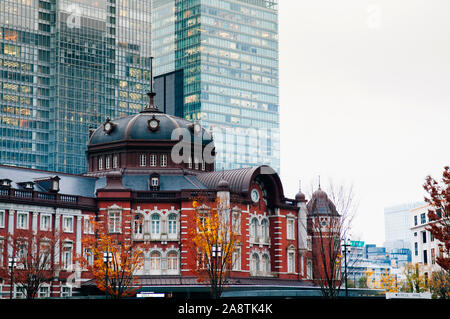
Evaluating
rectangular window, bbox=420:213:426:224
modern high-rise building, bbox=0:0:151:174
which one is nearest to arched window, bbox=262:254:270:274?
Answer: rectangular window, bbox=420:213:426:224

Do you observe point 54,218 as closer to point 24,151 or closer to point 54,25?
point 24,151

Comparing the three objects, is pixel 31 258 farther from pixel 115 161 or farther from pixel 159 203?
pixel 115 161

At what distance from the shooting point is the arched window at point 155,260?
294ft

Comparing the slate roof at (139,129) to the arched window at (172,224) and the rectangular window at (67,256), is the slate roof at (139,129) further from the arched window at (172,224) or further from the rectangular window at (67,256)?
the rectangular window at (67,256)

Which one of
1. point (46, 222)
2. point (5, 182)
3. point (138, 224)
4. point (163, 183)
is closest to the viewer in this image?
point (5, 182)

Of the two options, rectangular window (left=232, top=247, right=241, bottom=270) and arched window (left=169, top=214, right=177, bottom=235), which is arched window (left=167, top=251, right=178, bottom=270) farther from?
rectangular window (left=232, top=247, right=241, bottom=270)

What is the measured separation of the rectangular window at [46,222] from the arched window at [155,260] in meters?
12.0

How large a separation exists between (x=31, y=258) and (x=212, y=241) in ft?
56.0

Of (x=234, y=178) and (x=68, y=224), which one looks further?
(x=234, y=178)

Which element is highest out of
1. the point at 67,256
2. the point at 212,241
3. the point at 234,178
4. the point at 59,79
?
the point at 59,79

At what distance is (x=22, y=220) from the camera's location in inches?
3287

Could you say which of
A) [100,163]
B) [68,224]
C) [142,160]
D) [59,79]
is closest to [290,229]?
[142,160]

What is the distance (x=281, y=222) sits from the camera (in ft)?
326
